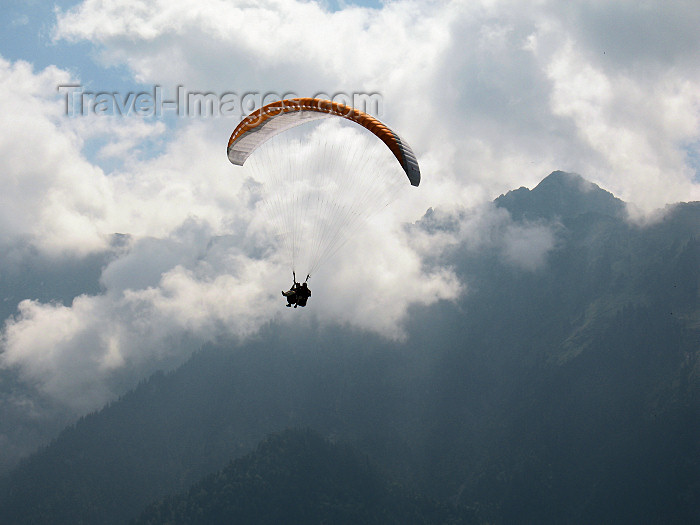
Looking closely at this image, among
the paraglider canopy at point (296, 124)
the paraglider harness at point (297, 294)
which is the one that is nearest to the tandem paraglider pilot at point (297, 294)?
the paraglider harness at point (297, 294)

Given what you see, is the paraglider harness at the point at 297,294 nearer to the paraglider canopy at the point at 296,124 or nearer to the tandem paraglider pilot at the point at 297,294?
the tandem paraglider pilot at the point at 297,294

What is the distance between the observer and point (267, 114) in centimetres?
4153

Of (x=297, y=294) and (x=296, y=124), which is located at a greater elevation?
(x=296, y=124)

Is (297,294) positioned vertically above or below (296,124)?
below

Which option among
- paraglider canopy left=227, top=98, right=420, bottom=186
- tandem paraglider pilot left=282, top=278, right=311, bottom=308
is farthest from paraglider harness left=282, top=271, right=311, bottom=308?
paraglider canopy left=227, top=98, right=420, bottom=186

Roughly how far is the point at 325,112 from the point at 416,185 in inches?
356

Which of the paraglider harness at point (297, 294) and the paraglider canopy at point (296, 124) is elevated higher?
the paraglider canopy at point (296, 124)

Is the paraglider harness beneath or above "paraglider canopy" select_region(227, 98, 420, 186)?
beneath

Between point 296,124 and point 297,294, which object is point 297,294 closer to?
point 297,294

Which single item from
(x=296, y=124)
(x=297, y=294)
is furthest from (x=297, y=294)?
(x=296, y=124)

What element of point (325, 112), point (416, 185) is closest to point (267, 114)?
point (325, 112)

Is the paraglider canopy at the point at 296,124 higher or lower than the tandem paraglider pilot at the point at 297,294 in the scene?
higher

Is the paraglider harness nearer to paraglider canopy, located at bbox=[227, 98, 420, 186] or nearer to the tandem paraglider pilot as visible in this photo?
the tandem paraglider pilot

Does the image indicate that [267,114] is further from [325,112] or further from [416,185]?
[416,185]
